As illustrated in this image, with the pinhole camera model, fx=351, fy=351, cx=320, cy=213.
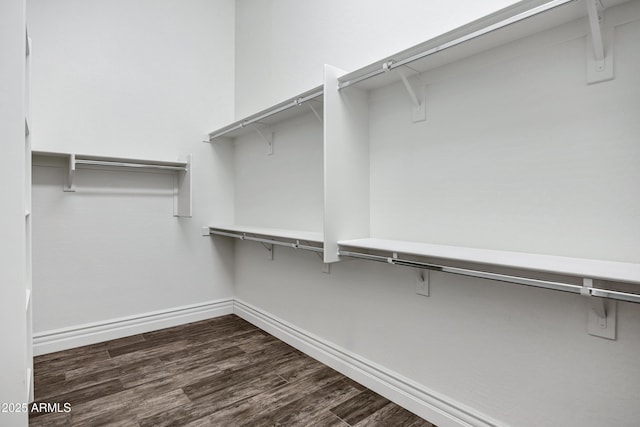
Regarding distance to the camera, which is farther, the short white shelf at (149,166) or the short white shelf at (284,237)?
the short white shelf at (149,166)

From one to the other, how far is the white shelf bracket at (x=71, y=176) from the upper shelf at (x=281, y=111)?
107 centimetres

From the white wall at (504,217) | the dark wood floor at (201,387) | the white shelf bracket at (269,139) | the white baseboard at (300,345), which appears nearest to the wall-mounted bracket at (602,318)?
the white wall at (504,217)

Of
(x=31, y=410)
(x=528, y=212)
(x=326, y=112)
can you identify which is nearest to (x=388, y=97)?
(x=326, y=112)

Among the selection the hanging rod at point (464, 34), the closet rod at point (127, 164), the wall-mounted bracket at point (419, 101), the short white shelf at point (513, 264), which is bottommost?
the short white shelf at point (513, 264)

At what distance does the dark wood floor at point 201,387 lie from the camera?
1706 mm

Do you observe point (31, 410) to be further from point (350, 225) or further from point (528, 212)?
point (528, 212)

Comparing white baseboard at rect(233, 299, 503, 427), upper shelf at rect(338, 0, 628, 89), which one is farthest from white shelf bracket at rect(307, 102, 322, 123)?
white baseboard at rect(233, 299, 503, 427)

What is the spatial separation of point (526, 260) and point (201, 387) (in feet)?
5.90

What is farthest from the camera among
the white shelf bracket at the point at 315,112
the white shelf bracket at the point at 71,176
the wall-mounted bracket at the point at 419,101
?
the white shelf bracket at the point at 71,176

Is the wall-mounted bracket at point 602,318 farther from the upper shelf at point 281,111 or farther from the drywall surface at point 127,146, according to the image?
the drywall surface at point 127,146

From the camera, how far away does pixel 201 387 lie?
2.00 metres

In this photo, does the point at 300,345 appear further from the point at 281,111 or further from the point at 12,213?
the point at 12,213

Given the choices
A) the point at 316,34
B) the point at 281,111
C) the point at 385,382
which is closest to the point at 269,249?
the point at 281,111

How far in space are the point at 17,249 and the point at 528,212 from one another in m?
1.80
